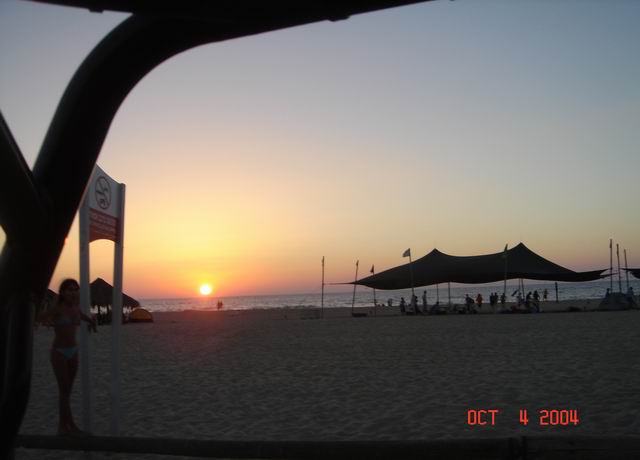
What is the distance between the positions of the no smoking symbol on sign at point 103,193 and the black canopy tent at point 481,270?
21.8 metres

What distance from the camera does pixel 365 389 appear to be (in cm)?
773

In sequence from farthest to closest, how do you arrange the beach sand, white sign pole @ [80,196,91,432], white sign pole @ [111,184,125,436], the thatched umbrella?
the thatched umbrella, the beach sand, white sign pole @ [111,184,125,436], white sign pole @ [80,196,91,432]

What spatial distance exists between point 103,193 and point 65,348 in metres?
1.38

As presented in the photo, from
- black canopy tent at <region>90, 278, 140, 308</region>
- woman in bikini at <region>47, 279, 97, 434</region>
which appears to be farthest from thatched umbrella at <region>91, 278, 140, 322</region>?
woman in bikini at <region>47, 279, 97, 434</region>

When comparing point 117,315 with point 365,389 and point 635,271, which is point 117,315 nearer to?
point 365,389

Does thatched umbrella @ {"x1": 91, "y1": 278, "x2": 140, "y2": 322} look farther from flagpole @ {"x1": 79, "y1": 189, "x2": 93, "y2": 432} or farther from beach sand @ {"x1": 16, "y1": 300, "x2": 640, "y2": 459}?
flagpole @ {"x1": 79, "y1": 189, "x2": 93, "y2": 432}

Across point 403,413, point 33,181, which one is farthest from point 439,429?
point 33,181

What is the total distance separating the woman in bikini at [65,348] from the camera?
16.0 feet

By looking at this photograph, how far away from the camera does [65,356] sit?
4.93m

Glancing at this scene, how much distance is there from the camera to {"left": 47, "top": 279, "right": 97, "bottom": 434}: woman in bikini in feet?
16.0

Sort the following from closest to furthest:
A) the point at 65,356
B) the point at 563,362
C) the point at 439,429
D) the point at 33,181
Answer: the point at 33,181
the point at 65,356
the point at 439,429
the point at 563,362

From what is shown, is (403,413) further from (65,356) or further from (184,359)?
(184,359)

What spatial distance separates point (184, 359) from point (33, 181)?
1113 cm

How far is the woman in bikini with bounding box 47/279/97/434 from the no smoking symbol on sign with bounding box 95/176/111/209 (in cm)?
94
